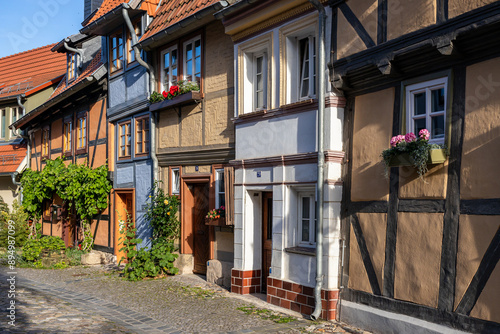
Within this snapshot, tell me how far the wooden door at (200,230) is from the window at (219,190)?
0.63 m

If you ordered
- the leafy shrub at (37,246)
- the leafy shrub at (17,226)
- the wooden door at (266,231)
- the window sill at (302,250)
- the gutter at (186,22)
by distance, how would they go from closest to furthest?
the window sill at (302,250), the wooden door at (266,231), the gutter at (186,22), the leafy shrub at (37,246), the leafy shrub at (17,226)

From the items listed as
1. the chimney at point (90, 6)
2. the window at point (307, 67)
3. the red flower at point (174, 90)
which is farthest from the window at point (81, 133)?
the window at point (307, 67)

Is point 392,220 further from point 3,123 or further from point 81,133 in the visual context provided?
point 3,123

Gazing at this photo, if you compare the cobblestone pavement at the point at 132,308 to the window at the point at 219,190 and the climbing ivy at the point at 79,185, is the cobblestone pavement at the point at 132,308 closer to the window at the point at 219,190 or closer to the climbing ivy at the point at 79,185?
the window at the point at 219,190

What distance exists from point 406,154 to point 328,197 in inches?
67.0

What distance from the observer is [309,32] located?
9312mm

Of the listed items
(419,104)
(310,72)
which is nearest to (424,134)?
(419,104)

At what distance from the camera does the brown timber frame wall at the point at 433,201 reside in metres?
6.25

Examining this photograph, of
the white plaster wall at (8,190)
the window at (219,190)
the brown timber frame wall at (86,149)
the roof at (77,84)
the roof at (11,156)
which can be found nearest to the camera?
the window at (219,190)

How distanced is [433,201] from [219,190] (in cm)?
568

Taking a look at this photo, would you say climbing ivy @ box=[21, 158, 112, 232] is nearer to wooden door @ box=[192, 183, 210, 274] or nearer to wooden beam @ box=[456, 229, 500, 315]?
wooden door @ box=[192, 183, 210, 274]

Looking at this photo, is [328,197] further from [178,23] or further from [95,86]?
[95,86]

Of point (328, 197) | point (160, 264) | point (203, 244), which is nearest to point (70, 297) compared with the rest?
point (160, 264)

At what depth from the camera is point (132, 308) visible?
9.46m
